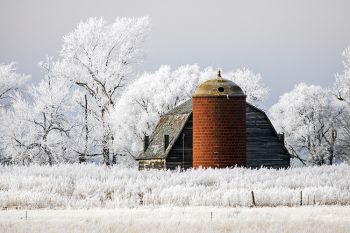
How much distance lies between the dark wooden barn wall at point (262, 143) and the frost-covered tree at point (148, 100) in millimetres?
14544

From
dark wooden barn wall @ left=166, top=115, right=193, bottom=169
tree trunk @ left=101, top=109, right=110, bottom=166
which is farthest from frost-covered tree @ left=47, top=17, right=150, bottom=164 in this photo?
dark wooden barn wall @ left=166, top=115, right=193, bottom=169

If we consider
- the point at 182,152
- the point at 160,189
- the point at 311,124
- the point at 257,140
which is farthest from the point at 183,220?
the point at 311,124

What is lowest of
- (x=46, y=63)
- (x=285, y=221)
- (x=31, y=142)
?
(x=285, y=221)

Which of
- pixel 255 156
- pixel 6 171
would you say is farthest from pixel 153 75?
pixel 6 171

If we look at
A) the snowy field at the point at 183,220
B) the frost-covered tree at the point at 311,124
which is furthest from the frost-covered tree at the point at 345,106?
the snowy field at the point at 183,220

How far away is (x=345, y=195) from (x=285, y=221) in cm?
914

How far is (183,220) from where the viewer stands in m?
23.7

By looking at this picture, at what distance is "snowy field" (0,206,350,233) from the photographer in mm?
21003

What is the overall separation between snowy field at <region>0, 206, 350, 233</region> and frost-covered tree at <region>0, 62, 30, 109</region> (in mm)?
38040

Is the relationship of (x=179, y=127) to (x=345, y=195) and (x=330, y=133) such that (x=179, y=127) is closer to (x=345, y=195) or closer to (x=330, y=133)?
(x=345, y=195)

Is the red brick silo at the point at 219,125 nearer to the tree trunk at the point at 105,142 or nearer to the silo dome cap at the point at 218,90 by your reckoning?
the silo dome cap at the point at 218,90

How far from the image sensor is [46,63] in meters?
59.3

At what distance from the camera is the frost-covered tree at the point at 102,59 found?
56281 millimetres

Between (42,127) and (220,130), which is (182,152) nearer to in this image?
(220,130)
